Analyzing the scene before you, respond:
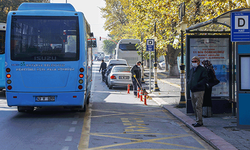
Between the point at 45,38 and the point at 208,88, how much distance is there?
16.0 feet

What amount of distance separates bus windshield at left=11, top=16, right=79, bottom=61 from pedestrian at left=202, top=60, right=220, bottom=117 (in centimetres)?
381

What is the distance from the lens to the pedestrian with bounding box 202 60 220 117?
9758mm

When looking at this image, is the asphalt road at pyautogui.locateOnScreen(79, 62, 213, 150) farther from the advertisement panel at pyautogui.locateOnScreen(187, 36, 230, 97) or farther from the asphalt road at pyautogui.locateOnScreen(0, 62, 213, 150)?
the advertisement panel at pyautogui.locateOnScreen(187, 36, 230, 97)

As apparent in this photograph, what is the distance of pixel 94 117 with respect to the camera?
10.5m

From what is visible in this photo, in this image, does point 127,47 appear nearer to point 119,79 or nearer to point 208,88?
point 119,79

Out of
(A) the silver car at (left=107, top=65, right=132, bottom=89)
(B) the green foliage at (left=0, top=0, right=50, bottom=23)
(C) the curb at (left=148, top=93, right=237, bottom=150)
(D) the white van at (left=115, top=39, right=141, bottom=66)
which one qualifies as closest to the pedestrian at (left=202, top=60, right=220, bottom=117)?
(C) the curb at (left=148, top=93, right=237, bottom=150)

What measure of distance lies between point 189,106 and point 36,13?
17.7 feet

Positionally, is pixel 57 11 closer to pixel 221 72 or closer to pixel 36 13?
pixel 36 13

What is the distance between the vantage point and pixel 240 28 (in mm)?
8094

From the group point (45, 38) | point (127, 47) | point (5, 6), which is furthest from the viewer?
point (127, 47)

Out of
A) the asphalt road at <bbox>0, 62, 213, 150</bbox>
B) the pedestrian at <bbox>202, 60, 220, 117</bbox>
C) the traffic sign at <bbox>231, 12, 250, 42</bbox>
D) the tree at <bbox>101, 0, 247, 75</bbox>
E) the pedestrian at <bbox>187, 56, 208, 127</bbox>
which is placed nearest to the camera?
the asphalt road at <bbox>0, 62, 213, 150</bbox>

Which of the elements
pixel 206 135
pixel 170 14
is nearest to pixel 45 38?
pixel 206 135

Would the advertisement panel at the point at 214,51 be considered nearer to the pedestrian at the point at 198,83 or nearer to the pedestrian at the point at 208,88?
the pedestrian at the point at 208,88

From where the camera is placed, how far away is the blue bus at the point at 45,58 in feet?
32.3
